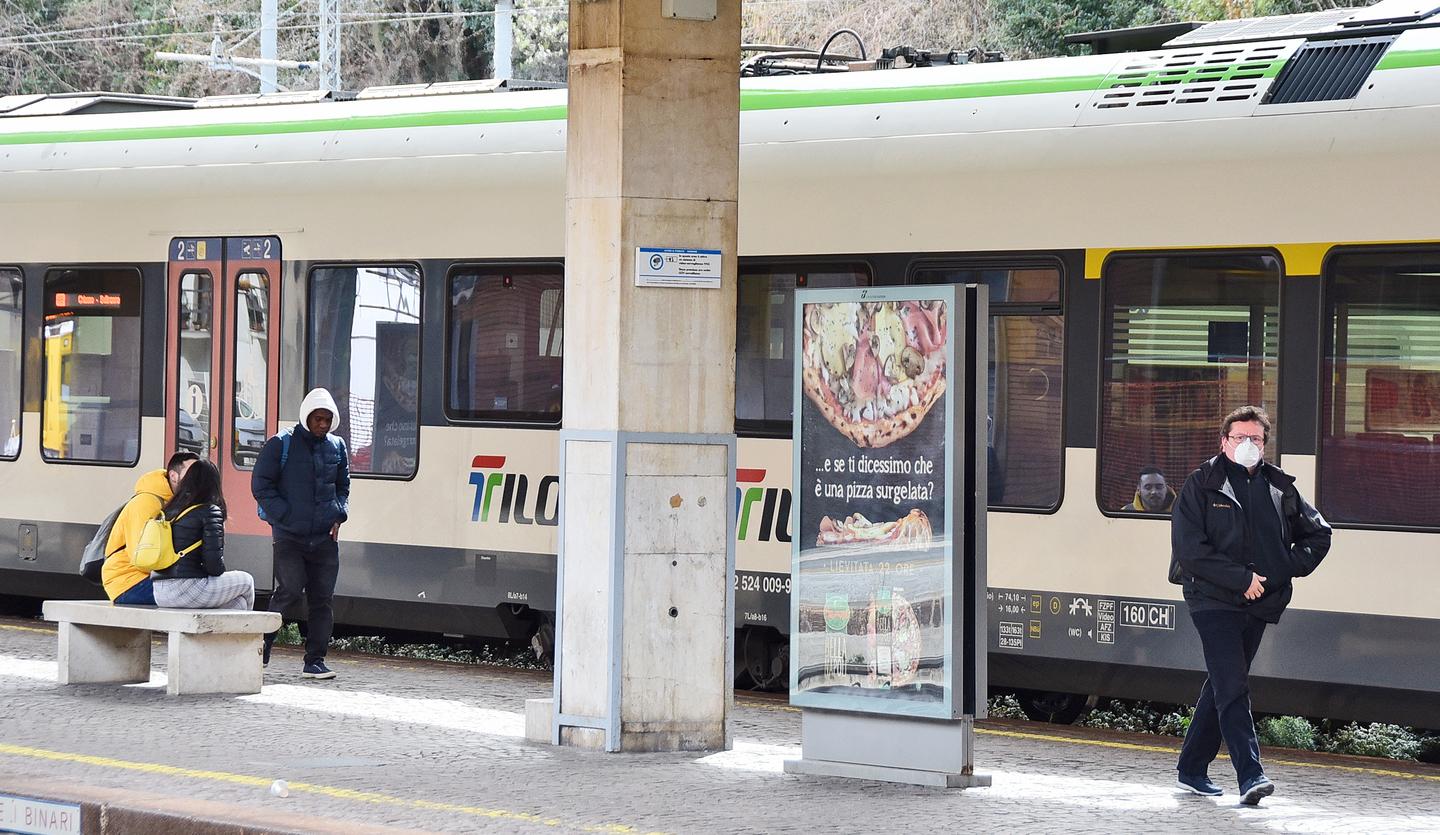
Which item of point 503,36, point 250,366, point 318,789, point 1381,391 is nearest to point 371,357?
point 250,366

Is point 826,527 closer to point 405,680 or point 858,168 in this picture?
point 858,168

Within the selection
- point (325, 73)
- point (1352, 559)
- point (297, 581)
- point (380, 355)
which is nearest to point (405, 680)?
point (297, 581)

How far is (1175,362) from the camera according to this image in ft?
31.4

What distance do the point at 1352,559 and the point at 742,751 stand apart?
2813 millimetres

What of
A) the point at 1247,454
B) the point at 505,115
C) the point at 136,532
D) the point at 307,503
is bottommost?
the point at 136,532

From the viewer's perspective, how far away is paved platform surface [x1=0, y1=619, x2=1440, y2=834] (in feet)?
24.2

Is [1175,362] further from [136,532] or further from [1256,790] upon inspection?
[136,532]

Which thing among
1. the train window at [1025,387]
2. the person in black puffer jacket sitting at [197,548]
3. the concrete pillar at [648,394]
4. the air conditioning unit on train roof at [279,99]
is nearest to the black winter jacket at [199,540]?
the person in black puffer jacket sitting at [197,548]

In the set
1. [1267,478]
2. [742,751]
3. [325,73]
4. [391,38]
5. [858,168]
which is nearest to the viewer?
[1267,478]

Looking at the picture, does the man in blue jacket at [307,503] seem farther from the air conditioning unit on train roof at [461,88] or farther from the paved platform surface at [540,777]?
the air conditioning unit on train roof at [461,88]

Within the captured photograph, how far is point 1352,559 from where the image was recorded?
355 inches

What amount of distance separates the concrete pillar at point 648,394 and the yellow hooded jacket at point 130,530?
8.83ft

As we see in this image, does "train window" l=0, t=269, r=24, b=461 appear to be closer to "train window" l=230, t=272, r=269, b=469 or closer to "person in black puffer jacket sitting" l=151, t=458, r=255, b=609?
"train window" l=230, t=272, r=269, b=469

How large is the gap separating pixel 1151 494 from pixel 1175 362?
0.63 meters
